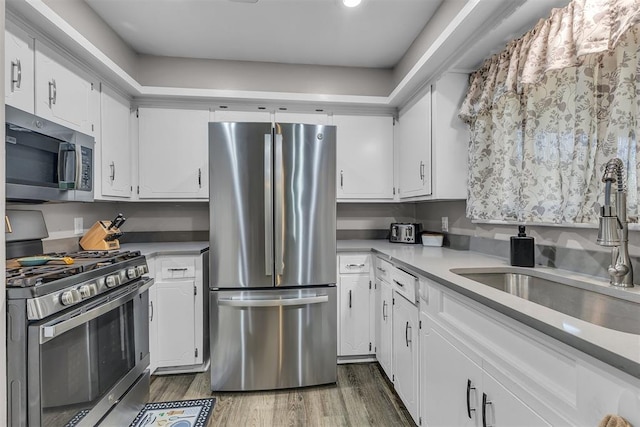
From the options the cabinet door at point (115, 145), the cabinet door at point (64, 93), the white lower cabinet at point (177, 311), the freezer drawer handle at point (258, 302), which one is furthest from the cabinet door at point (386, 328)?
the cabinet door at point (64, 93)

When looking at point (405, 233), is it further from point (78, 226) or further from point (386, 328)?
point (78, 226)

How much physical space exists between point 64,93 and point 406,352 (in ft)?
8.18

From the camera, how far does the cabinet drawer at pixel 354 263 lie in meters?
2.55

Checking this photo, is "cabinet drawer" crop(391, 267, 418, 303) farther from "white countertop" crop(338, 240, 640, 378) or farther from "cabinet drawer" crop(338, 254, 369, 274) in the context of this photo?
"cabinet drawer" crop(338, 254, 369, 274)

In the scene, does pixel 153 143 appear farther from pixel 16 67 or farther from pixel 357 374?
pixel 357 374

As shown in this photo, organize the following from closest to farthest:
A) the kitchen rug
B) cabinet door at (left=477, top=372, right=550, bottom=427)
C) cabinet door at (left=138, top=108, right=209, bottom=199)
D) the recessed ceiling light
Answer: cabinet door at (left=477, top=372, right=550, bottom=427) < the kitchen rug < the recessed ceiling light < cabinet door at (left=138, top=108, right=209, bottom=199)

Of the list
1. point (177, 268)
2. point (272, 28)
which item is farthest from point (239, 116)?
point (177, 268)

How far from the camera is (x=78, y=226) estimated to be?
7.62 ft

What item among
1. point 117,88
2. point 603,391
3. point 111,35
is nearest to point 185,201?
point 117,88

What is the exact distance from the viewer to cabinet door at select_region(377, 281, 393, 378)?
2.20 metres

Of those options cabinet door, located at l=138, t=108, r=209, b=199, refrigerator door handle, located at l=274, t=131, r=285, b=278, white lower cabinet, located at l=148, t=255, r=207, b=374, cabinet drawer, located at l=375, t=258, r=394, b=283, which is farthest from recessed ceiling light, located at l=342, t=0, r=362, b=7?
white lower cabinet, located at l=148, t=255, r=207, b=374

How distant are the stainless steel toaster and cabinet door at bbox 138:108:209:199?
5.55 feet

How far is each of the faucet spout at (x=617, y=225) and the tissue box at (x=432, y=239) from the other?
144 centimetres

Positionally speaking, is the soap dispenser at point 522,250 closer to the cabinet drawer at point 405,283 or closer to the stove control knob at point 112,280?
the cabinet drawer at point 405,283
